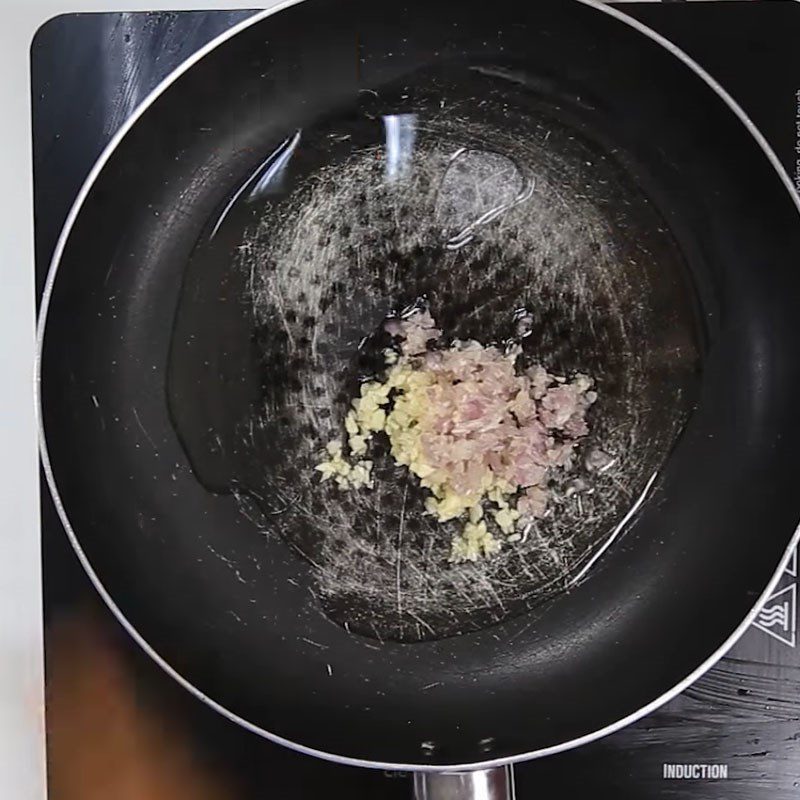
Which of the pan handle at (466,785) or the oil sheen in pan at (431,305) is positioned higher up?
the oil sheen in pan at (431,305)

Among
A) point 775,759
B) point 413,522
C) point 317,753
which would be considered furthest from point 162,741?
point 775,759

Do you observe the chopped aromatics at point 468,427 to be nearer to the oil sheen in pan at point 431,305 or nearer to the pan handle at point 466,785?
the oil sheen in pan at point 431,305

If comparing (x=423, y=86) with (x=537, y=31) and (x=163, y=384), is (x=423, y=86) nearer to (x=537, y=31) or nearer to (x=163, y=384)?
(x=537, y=31)

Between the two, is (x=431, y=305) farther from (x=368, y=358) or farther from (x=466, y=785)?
(x=466, y=785)

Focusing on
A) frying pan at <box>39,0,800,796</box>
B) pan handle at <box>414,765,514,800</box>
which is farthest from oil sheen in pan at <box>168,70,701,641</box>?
pan handle at <box>414,765,514,800</box>

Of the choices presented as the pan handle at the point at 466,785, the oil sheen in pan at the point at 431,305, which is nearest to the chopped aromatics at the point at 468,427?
the oil sheen in pan at the point at 431,305

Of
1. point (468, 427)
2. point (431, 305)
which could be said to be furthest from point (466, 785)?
point (431, 305)
